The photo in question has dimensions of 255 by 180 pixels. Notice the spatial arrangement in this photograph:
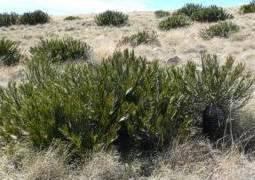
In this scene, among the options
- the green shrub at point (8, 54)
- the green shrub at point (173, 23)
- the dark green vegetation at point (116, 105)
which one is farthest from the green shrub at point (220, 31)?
the dark green vegetation at point (116, 105)

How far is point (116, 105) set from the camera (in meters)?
4.91

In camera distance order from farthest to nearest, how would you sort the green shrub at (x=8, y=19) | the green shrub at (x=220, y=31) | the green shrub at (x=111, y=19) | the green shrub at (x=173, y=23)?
the green shrub at (x=8, y=19)
the green shrub at (x=111, y=19)
the green shrub at (x=173, y=23)
the green shrub at (x=220, y=31)

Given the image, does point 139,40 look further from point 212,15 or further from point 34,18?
point 34,18

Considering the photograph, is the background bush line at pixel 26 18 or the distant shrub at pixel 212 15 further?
the background bush line at pixel 26 18

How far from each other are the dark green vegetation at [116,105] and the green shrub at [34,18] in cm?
2198

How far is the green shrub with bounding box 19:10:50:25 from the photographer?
26.8m

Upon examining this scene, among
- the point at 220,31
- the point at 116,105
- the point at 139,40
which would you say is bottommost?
the point at 139,40

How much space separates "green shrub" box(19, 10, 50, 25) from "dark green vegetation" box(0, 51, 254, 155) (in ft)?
72.1

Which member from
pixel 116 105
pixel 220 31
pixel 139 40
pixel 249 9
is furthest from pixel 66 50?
pixel 249 9

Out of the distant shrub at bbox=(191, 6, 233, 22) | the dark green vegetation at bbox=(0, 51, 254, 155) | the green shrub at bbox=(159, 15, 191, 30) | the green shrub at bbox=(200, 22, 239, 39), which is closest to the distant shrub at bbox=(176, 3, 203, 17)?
the distant shrub at bbox=(191, 6, 233, 22)

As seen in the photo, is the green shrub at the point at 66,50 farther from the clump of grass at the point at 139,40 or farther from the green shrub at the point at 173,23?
the green shrub at the point at 173,23

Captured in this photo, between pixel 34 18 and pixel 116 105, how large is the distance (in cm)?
2315

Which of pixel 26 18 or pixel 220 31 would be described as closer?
pixel 220 31

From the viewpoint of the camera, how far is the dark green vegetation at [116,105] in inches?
178
